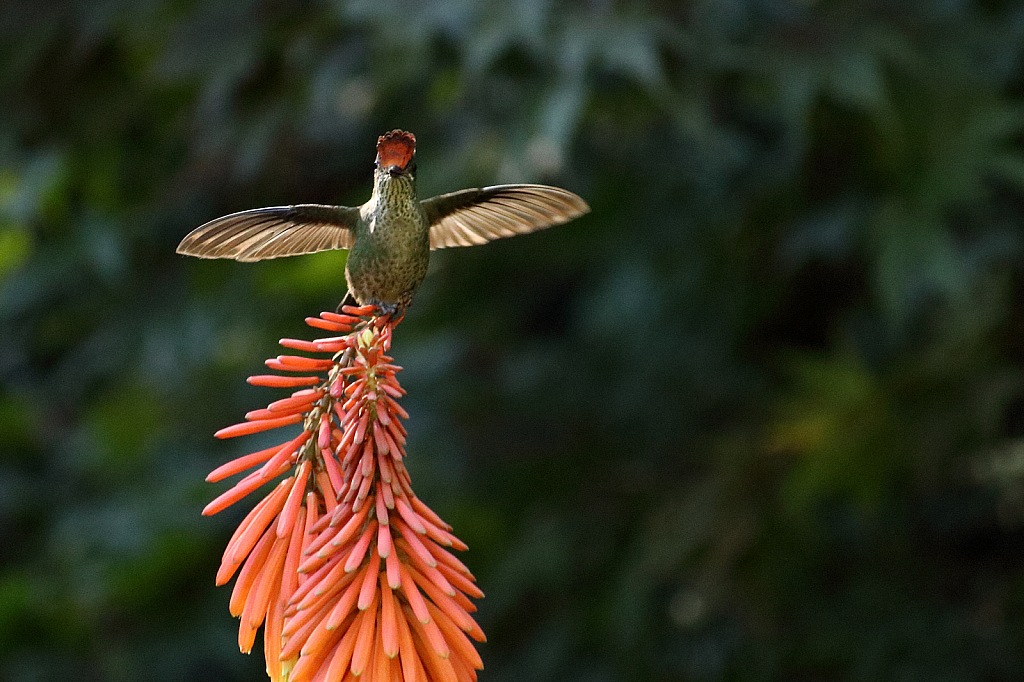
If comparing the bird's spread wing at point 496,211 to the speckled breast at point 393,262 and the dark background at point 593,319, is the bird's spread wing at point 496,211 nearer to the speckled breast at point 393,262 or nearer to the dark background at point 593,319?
the speckled breast at point 393,262

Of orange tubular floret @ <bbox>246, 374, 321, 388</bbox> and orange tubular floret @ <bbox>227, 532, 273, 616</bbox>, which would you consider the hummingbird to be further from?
orange tubular floret @ <bbox>227, 532, 273, 616</bbox>

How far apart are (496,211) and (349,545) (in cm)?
41

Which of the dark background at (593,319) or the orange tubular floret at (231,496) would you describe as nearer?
the orange tubular floret at (231,496)

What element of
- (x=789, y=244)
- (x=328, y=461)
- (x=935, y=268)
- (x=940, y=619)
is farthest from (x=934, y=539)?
Result: (x=328, y=461)

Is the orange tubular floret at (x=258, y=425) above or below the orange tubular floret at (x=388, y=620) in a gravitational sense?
above

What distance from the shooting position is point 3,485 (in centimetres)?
440

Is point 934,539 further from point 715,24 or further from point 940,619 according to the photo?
point 715,24

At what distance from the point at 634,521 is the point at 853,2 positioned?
2.42 metres

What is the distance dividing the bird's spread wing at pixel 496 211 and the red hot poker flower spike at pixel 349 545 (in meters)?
0.14

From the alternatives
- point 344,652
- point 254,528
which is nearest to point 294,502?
point 254,528

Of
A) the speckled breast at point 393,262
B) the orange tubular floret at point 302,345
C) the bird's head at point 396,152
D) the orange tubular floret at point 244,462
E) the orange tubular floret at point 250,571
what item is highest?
the bird's head at point 396,152

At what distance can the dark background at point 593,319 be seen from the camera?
332cm

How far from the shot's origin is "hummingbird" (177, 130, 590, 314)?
0.96 m

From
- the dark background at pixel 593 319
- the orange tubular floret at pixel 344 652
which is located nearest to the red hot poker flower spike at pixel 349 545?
the orange tubular floret at pixel 344 652
